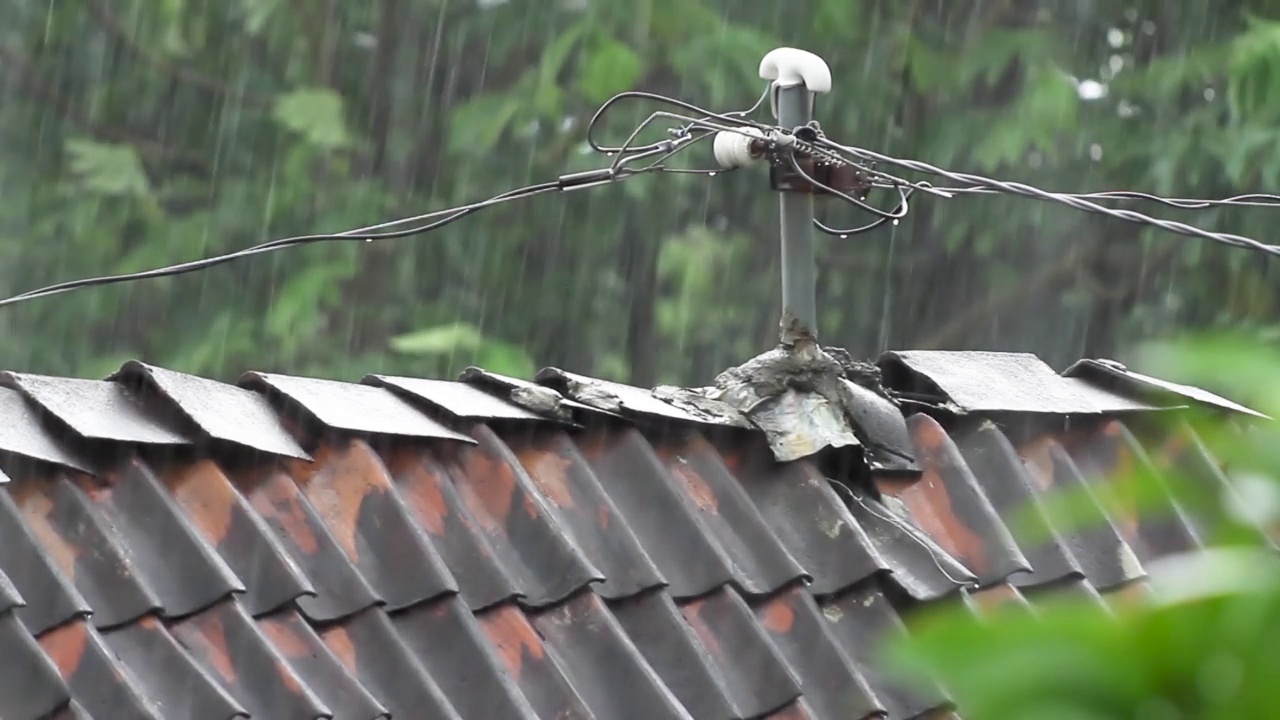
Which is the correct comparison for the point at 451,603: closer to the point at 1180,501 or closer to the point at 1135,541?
the point at 1135,541

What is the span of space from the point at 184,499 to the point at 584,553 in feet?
2.05

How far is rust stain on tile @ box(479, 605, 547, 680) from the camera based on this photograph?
233cm

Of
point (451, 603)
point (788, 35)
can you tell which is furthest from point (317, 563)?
point (788, 35)

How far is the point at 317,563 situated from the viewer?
233cm

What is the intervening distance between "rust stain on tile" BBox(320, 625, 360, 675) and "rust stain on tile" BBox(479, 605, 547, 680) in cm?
20

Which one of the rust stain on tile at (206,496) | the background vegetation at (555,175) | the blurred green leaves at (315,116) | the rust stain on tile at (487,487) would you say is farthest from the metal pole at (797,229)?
the blurred green leaves at (315,116)

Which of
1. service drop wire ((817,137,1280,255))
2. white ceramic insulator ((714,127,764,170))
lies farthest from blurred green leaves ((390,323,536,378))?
service drop wire ((817,137,1280,255))

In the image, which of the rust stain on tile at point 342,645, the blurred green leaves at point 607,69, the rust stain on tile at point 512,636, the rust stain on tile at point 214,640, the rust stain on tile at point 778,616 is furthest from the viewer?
the blurred green leaves at point 607,69

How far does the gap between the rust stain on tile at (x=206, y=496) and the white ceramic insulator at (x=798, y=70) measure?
1.39 meters

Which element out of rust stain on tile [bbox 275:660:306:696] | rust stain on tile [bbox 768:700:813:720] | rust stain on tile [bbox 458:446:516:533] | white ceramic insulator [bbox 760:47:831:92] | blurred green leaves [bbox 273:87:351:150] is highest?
blurred green leaves [bbox 273:87:351:150]

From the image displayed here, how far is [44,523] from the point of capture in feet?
7.07

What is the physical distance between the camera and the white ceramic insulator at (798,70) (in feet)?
10.3

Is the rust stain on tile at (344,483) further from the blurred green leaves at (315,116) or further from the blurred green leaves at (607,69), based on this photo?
the blurred green leaves at (315,116)

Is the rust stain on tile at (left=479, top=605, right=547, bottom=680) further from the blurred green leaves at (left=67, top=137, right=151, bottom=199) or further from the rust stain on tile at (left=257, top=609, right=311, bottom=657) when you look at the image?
the blurred green leaves at (left=67, top=137, right=151, bottom=199)
